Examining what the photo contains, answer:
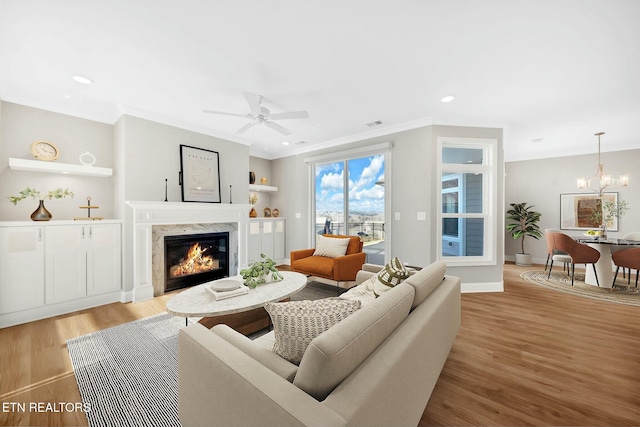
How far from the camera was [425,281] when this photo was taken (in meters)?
1.75

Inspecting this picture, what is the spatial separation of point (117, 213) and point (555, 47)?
5363 mm

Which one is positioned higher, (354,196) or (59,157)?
(59,157)

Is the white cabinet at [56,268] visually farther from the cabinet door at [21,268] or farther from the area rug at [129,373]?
the area rug at [129,373]

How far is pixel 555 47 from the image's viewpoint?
86.4 inches

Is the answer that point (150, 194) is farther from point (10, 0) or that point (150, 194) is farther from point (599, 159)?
point (599, 159)

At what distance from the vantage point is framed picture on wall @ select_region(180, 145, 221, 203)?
13.2 feet

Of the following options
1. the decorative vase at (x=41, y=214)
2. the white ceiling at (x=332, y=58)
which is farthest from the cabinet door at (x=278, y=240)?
the decorative vase at (x=41, y=214)

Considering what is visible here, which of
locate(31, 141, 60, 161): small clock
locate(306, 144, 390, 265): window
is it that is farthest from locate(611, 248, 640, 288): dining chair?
locate(31, 141, 60, 161): small clock

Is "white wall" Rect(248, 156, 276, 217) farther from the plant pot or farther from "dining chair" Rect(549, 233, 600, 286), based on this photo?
the plant pot

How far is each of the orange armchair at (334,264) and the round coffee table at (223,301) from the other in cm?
92

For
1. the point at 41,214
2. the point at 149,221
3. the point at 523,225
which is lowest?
the point at 523,225

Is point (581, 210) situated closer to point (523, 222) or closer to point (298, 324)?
point (523, 222)

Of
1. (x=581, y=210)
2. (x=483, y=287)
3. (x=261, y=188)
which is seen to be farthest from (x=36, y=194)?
(x=581, y=210)

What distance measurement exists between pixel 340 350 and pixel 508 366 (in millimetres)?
1985
